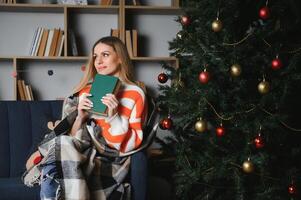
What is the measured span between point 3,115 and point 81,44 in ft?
4.04

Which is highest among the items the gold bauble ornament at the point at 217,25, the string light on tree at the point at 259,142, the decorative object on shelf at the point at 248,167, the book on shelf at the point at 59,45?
the gold bauble ornament at the point at 217,25

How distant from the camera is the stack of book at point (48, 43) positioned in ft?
11.6

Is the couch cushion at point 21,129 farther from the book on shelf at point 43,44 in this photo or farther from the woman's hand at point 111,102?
the book on shelf at point 43,44

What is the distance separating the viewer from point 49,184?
204 cm

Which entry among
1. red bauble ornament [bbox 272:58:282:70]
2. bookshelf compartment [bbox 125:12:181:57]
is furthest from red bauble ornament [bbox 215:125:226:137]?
bookshelf compartment [bbox 125:12:181:57]

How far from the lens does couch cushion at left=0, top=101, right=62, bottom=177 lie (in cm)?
265

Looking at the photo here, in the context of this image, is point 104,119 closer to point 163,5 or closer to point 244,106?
point 244,106

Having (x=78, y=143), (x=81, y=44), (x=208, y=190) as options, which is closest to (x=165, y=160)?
(x=208, y=190)

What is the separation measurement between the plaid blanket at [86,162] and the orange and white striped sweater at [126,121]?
0.04 metres

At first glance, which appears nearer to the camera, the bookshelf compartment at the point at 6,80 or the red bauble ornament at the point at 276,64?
the red bauble ornament at the point at 276,64

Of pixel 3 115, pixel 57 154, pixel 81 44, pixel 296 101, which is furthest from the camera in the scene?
pixel 81 44

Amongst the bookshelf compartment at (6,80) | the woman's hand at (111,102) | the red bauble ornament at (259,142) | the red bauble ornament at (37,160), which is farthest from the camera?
the bookshelf compartment at (6,80)

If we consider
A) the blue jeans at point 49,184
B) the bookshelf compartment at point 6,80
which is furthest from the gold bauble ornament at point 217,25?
the bookshelf compartment at point 6,80

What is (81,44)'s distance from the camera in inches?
149
